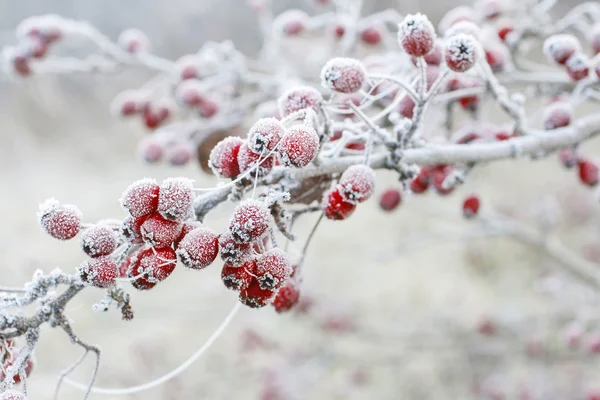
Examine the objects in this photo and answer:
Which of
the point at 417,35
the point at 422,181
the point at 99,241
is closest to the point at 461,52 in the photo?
the point at 417,35

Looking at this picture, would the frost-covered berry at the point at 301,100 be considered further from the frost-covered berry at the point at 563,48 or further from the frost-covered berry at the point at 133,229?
the frost-covered berry at the point at 563,48

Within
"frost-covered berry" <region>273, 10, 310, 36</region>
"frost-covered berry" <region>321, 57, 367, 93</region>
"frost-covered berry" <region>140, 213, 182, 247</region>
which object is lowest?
"frost-covered berry" <region>140, 213, 182, 247</region>

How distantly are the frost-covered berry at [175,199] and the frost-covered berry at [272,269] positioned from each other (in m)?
0.08

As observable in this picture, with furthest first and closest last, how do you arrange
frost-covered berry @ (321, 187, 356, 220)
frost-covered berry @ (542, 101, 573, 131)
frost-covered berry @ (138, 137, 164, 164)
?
frost-covered berry @ (138, 137, 164, 164) → frost-covered berry @ (542, 101, 573, 131) → frost-covered berry @ (321, 187, 356, 220)

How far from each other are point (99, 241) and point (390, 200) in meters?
0.52

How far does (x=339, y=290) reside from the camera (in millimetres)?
3436

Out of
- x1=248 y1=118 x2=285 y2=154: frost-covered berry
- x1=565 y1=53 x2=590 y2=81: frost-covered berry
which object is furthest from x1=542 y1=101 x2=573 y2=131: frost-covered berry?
x1=248 y1=118 x2=285 y2=154: frost-covered berry

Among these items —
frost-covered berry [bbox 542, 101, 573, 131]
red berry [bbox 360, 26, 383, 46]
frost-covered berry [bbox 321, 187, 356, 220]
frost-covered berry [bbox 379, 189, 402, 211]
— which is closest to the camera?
frost-covered berry [bbox 321, 187, 356, 220]

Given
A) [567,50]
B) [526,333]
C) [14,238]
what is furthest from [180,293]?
[567,50]

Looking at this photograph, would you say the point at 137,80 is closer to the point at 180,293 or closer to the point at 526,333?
the point at 180,293

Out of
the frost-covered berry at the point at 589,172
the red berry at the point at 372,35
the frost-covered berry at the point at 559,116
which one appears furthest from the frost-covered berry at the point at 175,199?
the red berry at the point at 372,35

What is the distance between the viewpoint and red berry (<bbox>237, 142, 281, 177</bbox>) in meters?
0.53

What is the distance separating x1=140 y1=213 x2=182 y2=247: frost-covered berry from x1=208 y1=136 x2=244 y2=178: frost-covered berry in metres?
0.07

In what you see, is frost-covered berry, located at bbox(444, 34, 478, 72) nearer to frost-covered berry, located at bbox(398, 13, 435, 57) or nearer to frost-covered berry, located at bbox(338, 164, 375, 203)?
frost-covered berry, located at bbox(398, 13, 435, 57)
